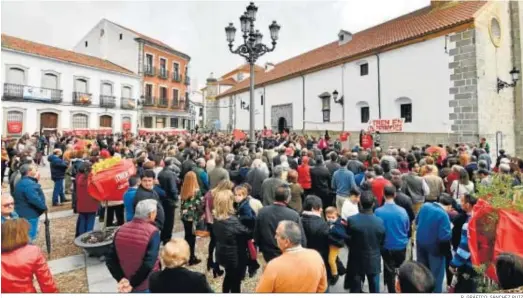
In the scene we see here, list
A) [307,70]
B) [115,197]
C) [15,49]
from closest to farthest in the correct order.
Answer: [115,197] → [15,49] → [307,70]

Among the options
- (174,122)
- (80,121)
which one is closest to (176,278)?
(80,121)

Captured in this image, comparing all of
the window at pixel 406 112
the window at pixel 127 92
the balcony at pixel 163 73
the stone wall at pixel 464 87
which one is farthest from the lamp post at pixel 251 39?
the balcony at pixel 163 73

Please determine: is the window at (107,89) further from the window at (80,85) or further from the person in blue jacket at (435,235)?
the person in blue jacket at (435,235)

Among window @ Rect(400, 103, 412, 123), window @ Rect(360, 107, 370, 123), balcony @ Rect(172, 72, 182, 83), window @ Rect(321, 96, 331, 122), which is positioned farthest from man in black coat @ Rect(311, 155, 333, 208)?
→ balcony @ Rect(172, 72, 182, 83)

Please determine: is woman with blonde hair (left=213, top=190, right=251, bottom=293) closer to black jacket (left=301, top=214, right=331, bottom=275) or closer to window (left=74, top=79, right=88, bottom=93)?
black jacket (left=301, top=214, right=331, bottom=275)

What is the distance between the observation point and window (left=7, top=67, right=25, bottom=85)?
18.8m

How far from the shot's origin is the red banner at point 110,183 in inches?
185

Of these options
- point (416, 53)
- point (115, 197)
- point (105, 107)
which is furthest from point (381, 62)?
point (105, 107)

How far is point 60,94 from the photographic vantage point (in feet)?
69.9

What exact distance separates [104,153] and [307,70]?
A: 1685 centimetres

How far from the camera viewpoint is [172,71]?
32500 millimetres

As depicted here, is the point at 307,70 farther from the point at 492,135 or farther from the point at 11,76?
the point at 11,76

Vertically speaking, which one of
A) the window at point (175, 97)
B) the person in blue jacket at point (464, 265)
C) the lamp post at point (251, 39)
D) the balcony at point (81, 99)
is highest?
the window at point (175, 97)

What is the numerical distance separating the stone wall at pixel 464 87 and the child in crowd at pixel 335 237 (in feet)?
40.3
